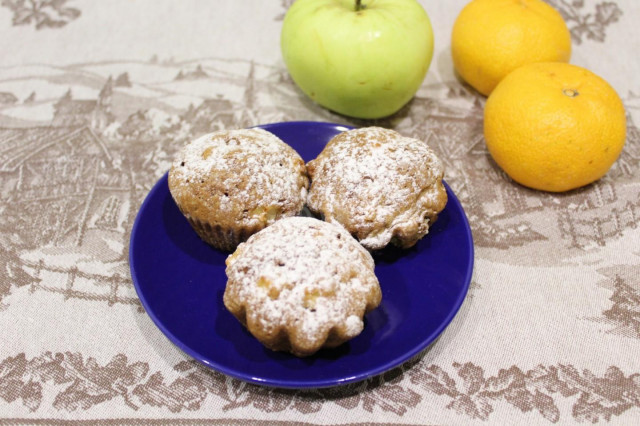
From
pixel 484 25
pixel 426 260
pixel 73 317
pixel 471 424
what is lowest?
pixel 73 317

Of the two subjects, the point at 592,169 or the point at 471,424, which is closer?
the point at 471,424

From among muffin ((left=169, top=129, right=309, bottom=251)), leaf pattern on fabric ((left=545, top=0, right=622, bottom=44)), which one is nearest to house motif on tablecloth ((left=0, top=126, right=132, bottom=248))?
muffin ((left=169, top=129, right=309, bottom=251))

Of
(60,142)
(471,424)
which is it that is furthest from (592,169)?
(60,142)

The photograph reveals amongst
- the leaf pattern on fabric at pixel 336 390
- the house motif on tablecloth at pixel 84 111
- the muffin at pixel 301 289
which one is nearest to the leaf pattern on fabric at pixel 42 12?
the house motif on tablecloth at pixel 84 111

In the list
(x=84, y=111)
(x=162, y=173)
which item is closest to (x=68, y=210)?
(x=162, y=173)

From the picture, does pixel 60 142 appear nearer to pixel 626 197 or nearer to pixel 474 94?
pixel 474 94

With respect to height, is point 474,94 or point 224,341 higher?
point 474,94
